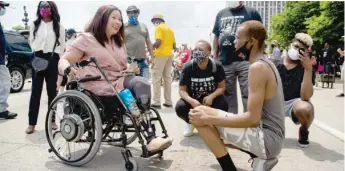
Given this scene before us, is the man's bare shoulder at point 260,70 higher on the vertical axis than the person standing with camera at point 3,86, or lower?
higher

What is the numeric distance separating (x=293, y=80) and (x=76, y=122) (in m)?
2.68

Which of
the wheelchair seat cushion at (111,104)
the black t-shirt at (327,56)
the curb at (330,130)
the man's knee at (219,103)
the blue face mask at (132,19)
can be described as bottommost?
the black t-shirt at (327,56)

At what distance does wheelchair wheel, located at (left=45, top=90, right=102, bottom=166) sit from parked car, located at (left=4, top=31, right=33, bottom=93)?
692 cm

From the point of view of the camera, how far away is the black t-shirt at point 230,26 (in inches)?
194

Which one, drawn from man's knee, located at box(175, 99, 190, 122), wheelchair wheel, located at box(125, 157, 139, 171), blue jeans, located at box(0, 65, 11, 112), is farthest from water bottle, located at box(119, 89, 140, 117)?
blue jeans, located at box(0, 65, 11, 112)

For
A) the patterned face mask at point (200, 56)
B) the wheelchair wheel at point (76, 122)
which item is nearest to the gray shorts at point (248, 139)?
the wheelchair wheel at point (76, 122)

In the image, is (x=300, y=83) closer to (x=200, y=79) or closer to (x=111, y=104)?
(x=200, y=79)

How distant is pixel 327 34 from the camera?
25.8 meters

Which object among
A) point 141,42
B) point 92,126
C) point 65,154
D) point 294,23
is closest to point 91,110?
point 92,126

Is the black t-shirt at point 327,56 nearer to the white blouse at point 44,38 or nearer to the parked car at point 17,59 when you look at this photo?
the parked car at point 17,59

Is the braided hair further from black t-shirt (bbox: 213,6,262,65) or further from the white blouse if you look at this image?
black t-shirt (bbox: 213,6,262,65)

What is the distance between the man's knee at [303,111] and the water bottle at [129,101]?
2.06m

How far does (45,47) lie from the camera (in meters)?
5.06

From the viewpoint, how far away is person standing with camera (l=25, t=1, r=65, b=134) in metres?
4.93
